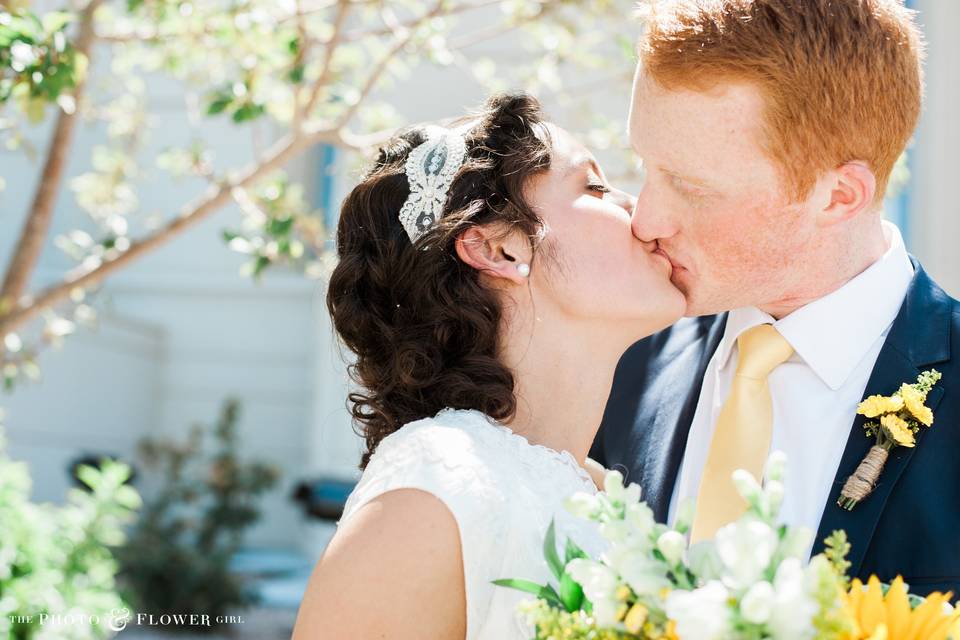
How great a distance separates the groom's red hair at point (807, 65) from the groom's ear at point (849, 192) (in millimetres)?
29

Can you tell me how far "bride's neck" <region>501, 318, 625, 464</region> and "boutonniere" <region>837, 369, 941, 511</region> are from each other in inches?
23.1

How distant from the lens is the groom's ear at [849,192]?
7.88 feet

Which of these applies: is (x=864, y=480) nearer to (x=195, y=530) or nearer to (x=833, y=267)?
(x=833, y=267)

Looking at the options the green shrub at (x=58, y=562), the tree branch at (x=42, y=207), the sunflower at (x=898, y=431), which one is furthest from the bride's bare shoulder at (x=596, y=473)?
the green shrub at (x=58, y=562)

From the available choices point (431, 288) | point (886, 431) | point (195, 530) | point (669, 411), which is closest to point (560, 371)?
point (431, 288)

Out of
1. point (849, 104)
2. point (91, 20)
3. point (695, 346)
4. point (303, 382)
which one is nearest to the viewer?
point (849, 104)

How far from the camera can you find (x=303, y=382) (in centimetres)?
980

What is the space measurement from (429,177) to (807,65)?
0.86 meters

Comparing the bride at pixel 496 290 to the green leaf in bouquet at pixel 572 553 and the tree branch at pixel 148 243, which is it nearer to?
the green leaf in bouquet at pixel 572 553

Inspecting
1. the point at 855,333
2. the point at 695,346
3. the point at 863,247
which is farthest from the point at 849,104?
the point at 695,346

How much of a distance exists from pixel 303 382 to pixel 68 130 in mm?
5886

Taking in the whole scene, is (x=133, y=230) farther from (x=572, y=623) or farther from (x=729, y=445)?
(x=572, y=623)

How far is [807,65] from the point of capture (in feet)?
7.52

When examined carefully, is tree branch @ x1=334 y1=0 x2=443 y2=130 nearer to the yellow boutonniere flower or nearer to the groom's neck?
the groom's neck
